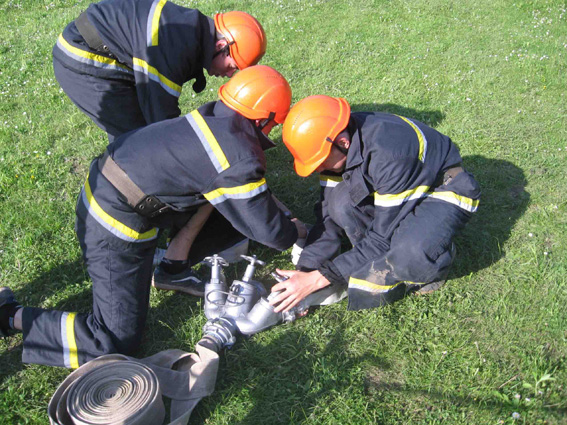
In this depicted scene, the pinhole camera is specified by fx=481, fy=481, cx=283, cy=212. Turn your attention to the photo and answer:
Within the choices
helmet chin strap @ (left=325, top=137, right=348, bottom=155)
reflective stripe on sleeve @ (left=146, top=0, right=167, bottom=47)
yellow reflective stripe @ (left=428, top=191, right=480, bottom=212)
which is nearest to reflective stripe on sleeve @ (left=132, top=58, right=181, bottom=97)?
reflective stripe on sleeve @ (left=146, top=0, right=167, bottom=47)

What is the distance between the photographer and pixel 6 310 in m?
3.30

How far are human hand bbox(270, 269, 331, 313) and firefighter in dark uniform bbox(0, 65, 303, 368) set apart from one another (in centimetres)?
29

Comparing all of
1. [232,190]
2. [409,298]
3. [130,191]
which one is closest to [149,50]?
[130,191]

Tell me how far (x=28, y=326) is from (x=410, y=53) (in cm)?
608

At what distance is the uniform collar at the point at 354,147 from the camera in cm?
325

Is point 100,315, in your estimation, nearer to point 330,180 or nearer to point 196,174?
point 196,174

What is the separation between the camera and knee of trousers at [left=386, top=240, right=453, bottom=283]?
3.28 meters

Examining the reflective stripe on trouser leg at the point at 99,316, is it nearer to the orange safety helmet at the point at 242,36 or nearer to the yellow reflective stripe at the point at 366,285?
the yellow reflective stripe at the point at 366,285

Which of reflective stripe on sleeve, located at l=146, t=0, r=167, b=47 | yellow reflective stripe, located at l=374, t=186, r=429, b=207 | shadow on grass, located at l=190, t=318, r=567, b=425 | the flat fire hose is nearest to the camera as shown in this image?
the flat fire hose

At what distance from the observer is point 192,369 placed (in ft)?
9.61

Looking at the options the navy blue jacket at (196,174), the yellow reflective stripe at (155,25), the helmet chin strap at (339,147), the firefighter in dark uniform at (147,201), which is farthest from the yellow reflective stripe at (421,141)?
the yellow reflective stripe at (155,25)

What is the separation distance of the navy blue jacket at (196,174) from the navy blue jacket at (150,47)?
96 cm

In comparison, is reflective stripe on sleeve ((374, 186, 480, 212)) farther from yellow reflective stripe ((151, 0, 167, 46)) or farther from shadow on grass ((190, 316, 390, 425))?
yellow reflective stripe ((151, 0, 167, 46))

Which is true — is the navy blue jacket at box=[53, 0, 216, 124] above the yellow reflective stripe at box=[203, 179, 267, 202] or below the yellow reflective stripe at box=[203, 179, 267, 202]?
above
